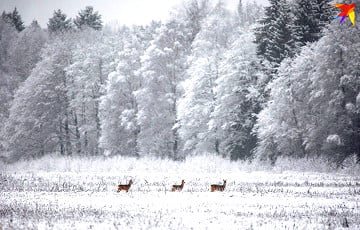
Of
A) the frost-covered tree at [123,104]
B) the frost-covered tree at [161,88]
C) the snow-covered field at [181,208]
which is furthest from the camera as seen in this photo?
the frost-covered tree at [123,104]

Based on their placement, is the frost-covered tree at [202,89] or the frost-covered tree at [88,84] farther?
the frost-covered tree at [88,84]

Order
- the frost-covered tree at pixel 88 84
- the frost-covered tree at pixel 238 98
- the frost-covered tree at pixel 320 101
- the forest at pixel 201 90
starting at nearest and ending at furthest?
the frost-covered tree at pixel 320 101 → the forest at pixel 201 90 → the frost-covered tree at pixel 238 98 → the frost-covered tree at pixel 88 84

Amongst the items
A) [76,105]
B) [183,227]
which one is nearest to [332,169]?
[183,227]

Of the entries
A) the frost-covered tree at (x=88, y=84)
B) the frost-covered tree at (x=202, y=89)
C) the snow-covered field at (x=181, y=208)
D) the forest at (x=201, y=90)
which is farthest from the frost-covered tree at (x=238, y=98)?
the snow-covered field at (x=181, y=208)

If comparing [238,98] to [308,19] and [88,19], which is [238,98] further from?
[88,19]

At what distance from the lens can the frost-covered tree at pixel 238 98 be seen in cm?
4356

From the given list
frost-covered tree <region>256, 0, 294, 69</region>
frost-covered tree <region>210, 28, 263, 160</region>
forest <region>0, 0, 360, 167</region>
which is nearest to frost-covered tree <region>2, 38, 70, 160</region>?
forest <region>0, 0, 360, 167</region>

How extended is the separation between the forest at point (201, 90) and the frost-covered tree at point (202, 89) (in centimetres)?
11

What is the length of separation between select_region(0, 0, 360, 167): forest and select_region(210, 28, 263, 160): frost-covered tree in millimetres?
110

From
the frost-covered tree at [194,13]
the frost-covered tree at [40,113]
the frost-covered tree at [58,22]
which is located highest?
the frost-covered tree at [58,22]

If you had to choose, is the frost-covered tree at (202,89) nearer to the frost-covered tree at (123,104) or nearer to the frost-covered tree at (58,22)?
the frost-covered tree at (123,104)

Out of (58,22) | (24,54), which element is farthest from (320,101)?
(58,22)

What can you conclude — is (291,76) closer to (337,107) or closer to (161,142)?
(337,107)

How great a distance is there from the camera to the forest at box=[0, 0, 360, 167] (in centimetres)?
3478
